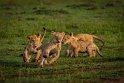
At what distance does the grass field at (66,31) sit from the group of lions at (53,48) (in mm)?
192

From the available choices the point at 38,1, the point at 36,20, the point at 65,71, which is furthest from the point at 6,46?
the point at 38,1

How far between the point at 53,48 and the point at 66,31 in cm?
587

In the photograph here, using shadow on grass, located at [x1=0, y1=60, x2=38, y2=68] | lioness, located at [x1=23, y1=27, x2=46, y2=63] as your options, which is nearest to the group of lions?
lioness, located at [x1=23, y1=27, x2=46, y2=63]

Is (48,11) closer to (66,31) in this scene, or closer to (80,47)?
(66,31)

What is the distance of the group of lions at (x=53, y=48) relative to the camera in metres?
12.1

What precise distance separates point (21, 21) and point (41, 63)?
26.3 ft

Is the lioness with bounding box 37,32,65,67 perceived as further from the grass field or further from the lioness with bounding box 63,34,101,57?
the lioness with bounding box 63,34,101,57

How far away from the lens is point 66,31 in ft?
58.9

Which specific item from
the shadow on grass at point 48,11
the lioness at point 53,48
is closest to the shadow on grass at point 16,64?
the lioness at point 53,48

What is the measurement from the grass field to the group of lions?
0.19 metres

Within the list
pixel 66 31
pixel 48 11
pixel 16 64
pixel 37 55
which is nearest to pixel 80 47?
pixel 37 55

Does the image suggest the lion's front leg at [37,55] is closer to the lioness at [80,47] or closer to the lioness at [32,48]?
the lioness at [32,48]

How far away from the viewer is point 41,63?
11.9 metres

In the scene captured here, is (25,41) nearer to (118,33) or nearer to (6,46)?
(6,46)
